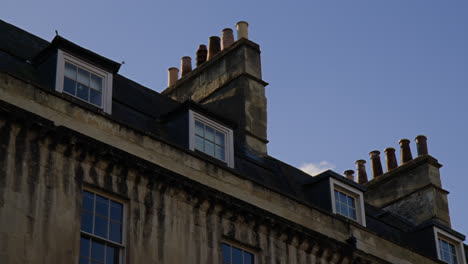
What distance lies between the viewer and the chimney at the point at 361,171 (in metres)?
34.2

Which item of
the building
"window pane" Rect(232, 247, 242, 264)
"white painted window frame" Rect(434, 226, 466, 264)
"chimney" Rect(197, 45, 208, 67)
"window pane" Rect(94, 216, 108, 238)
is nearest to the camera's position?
the building

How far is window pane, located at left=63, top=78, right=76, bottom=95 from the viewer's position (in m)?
20.1

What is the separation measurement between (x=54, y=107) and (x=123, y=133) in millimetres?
1619

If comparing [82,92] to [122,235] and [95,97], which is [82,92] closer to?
[95,97]

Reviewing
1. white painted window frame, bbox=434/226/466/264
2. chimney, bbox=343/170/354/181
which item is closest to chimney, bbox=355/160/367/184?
chimney, bbox=343/170/354/181

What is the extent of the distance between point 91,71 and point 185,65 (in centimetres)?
875

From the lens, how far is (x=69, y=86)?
20.2m

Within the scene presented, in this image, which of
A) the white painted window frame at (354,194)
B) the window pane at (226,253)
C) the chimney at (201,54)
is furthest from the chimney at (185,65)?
the window pane at (226,253)

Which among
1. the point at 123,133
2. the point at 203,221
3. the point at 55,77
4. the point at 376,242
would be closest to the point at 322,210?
the point at 376,242

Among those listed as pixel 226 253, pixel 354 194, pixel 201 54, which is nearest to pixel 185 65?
pixel 201 54

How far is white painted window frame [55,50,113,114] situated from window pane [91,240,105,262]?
316 centimetres

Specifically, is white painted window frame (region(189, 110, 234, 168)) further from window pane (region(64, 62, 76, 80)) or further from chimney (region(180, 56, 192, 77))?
chimney (region(180, 56, 192, 77))

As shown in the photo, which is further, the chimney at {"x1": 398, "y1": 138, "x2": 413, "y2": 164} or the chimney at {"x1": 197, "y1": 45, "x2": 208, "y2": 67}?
the chimney at {"x1": 398, "y1": 138, "x2": 413, "y2": 164}

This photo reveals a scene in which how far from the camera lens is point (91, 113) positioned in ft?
64.6
